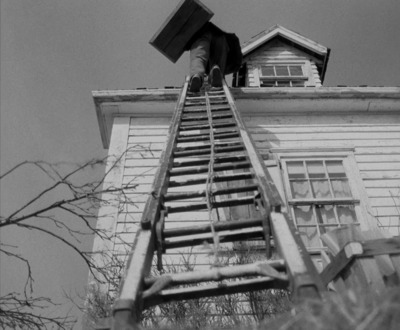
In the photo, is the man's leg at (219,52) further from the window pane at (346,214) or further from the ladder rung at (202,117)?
the window pane at (346,214)

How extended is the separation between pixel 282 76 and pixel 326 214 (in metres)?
3.90

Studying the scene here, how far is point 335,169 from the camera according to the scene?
5.82 meters

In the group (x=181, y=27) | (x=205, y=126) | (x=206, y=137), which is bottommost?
(x=206, y=137)

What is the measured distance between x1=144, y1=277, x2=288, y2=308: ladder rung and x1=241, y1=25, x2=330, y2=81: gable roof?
740cm

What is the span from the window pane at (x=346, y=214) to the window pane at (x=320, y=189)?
0.24m

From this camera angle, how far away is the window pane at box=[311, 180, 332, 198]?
546 centimetres

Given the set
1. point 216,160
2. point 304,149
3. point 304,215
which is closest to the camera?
point 216,160

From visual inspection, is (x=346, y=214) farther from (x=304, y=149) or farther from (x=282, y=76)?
(x=282, y=76)

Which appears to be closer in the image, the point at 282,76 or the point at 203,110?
the point at 203,110

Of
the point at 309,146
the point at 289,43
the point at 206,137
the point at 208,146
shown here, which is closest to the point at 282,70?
the point at 289,43

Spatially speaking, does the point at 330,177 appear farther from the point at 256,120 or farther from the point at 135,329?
the point at 135,329

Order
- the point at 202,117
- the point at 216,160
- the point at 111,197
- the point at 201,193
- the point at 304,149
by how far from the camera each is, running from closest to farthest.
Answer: the point at 201,193, the point at 216,160, the point at 202,117, the point at 111,197, the point at 304,149

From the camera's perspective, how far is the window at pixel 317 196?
199 inches

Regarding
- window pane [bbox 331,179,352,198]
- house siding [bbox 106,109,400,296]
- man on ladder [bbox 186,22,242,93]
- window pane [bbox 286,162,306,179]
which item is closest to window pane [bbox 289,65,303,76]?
man on ladder [bbox 186,22,242,93]
